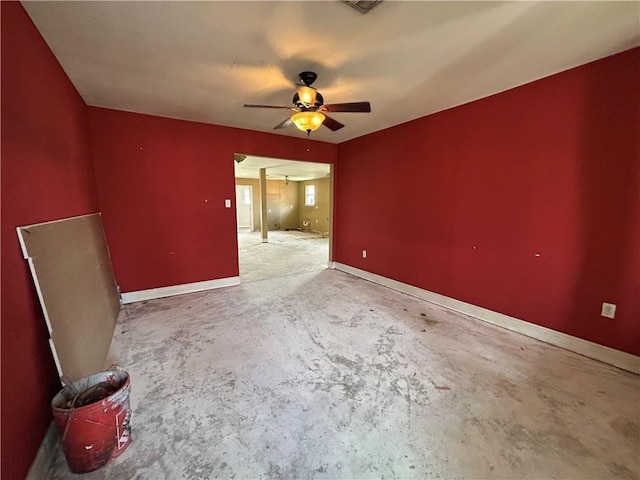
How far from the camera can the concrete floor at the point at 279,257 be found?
15.7 feet

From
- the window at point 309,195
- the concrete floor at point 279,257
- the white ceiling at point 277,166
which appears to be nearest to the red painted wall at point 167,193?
the concrete floor at point 279,257

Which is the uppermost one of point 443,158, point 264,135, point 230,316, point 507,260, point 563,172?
point 264,135

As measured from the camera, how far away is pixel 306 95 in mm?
2111

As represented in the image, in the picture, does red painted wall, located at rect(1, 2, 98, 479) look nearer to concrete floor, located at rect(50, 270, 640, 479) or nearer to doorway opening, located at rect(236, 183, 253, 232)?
concrete floor, located at rect(50, 270, 640, 479)

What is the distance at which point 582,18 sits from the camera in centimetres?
157

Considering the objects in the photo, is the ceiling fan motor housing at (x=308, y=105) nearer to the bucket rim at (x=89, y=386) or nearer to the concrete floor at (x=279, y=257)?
the bucket rim at (x=89, y=386)

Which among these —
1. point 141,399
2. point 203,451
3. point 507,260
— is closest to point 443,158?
point 507,260

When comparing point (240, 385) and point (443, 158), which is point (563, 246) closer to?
point (443, 158)

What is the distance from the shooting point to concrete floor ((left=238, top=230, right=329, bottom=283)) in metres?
4.79

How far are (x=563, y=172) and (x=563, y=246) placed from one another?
0.65m

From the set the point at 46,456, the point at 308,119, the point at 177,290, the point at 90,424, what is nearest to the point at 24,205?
the point at 90,424

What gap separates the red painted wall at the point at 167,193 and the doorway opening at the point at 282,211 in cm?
206

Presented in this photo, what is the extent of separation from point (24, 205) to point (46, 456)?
1.29 meters

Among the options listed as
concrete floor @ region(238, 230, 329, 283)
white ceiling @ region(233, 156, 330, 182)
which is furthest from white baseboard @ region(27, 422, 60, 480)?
white ceiling @ region(233, 156, 330, 182)
